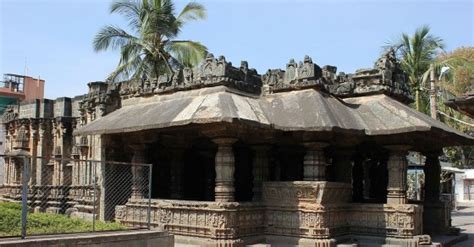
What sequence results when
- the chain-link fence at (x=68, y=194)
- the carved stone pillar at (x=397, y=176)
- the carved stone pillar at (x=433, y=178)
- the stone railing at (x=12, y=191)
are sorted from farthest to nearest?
the stone railing at (x=12, y=191), the carved stone pillar at (x=433, y=178), the carved stone pillar at (x=397, y=176), the chain-link fence at (x=68, y=194)

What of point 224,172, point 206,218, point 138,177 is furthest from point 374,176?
point 138,177

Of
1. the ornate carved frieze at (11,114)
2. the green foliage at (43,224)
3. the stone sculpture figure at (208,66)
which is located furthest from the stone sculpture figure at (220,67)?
the ornate carved frieze at (11,114)

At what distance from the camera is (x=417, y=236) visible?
1202 centimetres

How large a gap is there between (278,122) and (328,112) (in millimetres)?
1113

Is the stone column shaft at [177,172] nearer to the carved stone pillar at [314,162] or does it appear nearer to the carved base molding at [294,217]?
the carved base molding at [294,217]

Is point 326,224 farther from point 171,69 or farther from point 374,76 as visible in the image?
point 171,69

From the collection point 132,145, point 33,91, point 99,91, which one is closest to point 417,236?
point 132,145

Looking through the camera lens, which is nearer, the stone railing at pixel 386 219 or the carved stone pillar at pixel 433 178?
the stone railing at pixel 386 219

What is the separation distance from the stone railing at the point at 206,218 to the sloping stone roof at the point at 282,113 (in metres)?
1.89

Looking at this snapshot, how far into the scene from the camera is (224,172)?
1173 centimetres

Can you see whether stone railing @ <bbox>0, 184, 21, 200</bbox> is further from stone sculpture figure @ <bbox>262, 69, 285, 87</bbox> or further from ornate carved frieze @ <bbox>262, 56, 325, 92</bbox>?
ornate carved frieze @ <bbox>262, 56, 325, 92</bbox>

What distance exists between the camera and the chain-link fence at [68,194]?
10609mm

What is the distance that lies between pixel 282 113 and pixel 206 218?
2.91m

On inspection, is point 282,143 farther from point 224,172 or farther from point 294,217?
point 224,172
